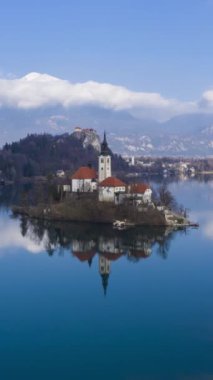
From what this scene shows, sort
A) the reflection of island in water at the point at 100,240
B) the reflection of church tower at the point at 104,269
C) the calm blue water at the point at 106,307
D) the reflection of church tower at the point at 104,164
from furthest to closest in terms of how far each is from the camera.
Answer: the reflection of church tower at the point at 104,164 < the reflection of island in water at the point at 100,240 < the reflection of church tower at the point at 104,269 < the calm blue water at the point at 106,307

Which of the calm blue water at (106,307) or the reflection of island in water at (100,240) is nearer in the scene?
the calm blue water at (106,307)

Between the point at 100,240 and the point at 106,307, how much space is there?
6.43 meters

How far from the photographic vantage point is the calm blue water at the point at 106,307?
746 cm

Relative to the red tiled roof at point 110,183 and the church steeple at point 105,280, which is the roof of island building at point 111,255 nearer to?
the church steeple at point 105,280

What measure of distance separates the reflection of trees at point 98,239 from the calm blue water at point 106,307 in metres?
0.03

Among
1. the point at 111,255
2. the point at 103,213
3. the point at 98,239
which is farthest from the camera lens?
the point at 103,213

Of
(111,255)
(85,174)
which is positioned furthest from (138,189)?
(111,255)

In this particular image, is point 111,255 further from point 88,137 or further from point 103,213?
point 88,137

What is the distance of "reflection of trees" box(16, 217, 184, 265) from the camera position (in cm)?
1467

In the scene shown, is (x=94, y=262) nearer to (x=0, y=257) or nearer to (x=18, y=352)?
(x=0, y=257)

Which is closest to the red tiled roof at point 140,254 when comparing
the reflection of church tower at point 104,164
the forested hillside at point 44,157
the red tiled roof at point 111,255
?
the red tiled roof at point 111,255

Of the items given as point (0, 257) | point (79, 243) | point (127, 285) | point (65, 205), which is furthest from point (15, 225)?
point (127, 285)

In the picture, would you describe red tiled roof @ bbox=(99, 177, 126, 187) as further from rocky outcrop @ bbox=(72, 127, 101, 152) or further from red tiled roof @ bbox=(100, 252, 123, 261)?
rocky outcrop @ bbox=(72, 127, 101, 152)

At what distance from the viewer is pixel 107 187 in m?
20.8
